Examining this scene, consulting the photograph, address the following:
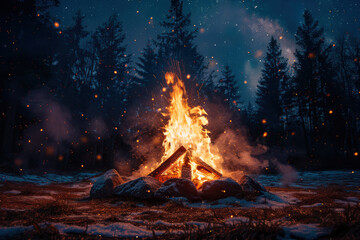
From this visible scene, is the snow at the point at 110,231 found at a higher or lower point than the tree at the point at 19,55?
lower

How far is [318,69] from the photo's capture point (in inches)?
1028

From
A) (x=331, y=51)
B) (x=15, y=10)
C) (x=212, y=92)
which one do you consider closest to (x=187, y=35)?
(x=212, y=92)

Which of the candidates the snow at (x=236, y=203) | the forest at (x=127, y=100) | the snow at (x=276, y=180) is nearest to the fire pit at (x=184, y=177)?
the snow at (x=236, y=203)

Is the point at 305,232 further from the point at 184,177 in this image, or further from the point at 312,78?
the point at 312,78

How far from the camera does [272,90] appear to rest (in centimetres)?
3256

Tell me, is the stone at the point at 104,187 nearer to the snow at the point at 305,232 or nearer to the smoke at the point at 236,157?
the snow at the point at 305,232

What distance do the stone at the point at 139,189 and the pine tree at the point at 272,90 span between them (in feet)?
86.2

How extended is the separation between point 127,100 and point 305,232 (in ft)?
85.4

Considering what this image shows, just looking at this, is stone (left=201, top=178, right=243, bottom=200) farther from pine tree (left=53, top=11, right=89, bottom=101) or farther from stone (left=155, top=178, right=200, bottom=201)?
pine tree (left=53, top=11, right=89, bottom=101)

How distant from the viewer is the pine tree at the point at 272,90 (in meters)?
30.2

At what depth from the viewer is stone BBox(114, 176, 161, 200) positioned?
19.8 feet

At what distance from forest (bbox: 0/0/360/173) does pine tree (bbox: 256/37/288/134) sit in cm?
30

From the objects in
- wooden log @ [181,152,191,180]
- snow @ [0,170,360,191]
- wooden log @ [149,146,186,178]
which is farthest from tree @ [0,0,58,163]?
wooden log @ [181,152,191,180]

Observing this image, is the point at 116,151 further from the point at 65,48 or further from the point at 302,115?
the point at 302,115
